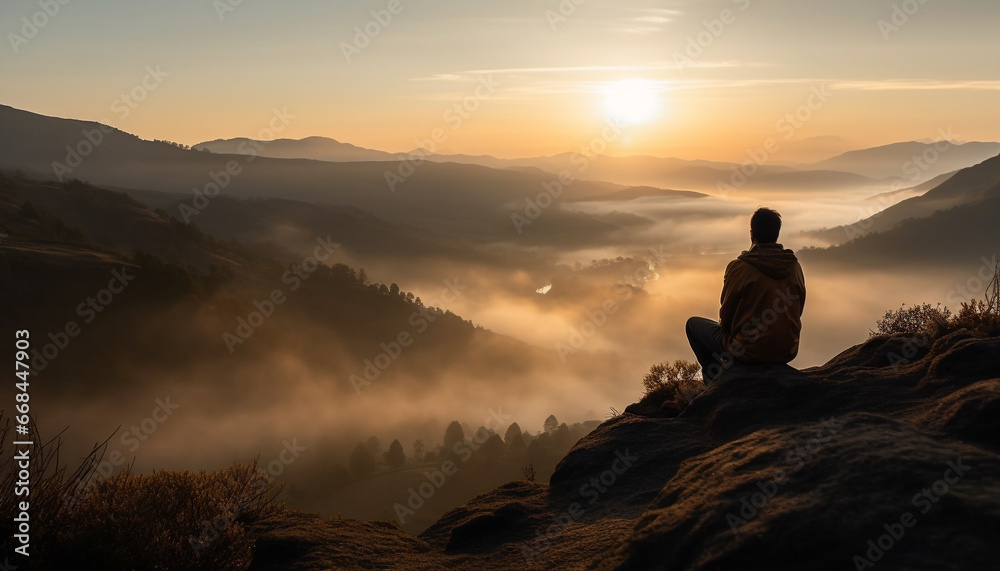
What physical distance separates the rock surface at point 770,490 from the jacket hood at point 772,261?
1094mm

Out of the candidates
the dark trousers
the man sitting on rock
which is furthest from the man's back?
the dark trousers

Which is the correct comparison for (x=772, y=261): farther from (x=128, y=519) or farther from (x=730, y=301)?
(x=128, y=519)

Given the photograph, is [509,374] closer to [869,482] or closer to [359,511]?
[359,511]

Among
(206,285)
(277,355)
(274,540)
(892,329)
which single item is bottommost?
(274,540)

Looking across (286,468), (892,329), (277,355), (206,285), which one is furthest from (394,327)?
(892,329)

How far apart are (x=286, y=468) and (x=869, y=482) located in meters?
86.0

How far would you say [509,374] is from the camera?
14875 centimetres

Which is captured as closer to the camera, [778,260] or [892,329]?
[778,260]

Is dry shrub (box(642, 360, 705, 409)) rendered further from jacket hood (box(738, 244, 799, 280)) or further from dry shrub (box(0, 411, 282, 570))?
dry shrub (box(0, 411, 282, 570))

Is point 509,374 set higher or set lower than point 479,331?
lower

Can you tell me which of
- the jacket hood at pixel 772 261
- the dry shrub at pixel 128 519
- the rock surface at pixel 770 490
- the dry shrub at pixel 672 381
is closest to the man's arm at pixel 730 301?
the jacket hood at pixel 772 261

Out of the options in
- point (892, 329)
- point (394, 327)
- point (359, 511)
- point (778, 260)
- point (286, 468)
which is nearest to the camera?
point (778, 260)

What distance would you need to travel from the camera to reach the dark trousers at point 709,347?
771 cm

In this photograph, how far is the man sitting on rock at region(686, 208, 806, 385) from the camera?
6.85 meters
